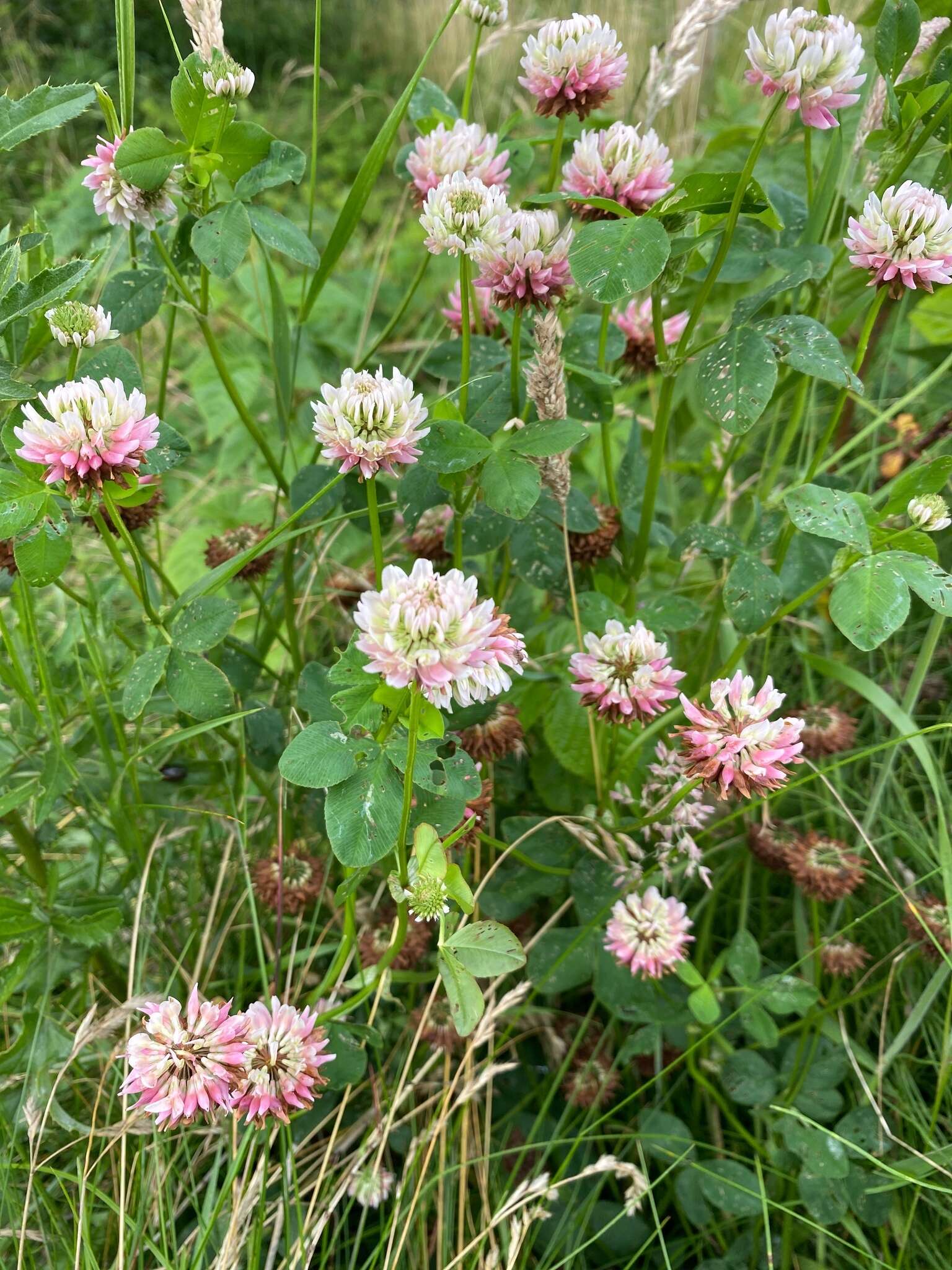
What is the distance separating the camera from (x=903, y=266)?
92cm

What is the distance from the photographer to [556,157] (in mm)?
1125

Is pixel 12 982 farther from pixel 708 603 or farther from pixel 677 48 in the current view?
pixel 677 48

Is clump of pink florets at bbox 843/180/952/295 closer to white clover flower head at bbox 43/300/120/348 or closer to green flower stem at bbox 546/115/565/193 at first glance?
green flower stem at bbox 546/115/565/193

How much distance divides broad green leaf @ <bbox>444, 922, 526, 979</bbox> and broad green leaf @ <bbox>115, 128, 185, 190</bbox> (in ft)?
2.46

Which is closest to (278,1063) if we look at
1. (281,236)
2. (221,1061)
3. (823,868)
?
(221,1061)

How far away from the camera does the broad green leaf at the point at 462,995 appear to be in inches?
31.1

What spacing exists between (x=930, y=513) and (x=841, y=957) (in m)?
0.57

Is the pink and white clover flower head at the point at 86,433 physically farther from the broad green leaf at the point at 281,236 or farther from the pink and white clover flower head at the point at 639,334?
the pink and white clover flower head at the point at 639,334

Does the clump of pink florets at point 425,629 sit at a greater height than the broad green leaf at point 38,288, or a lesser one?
lesser

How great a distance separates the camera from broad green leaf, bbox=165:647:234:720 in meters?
1.01

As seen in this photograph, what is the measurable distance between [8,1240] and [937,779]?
1.20m

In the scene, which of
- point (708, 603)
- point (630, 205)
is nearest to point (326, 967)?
point (708, 603)

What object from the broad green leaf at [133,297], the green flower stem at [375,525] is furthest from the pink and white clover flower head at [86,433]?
the broad green leaf at [133,297]

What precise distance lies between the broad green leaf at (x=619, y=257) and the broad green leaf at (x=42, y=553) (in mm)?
516
